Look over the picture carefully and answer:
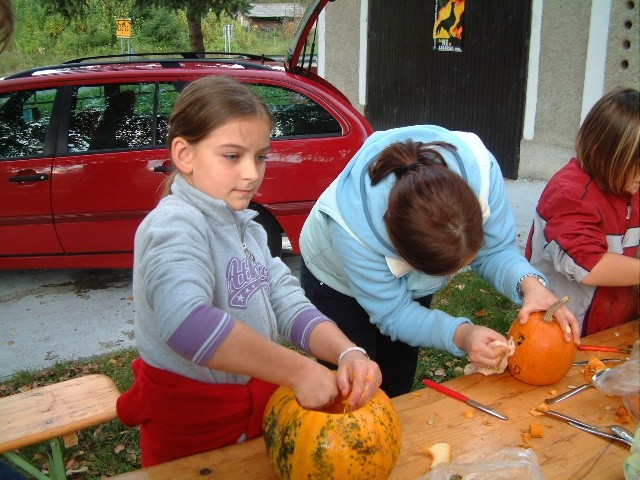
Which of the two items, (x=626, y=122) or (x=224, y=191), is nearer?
(x=224, y=191)

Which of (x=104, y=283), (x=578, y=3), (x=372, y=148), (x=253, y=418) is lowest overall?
(x=104, y=283)

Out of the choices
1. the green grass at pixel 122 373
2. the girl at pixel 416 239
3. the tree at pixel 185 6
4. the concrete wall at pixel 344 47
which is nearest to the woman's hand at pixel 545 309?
the girl at pixel 416 239

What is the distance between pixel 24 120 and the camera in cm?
478

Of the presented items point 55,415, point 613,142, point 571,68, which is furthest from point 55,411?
point 571,68

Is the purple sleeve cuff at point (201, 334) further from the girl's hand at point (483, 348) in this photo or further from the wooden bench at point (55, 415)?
the wooden bench at point (55, 415)

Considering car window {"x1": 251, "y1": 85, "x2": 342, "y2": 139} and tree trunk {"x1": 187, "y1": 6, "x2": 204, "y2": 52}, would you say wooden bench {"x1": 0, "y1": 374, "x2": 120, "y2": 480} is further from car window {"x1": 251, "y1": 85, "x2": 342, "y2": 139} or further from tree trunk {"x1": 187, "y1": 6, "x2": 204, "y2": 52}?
tree trunk {"x1": 187, "y1": 6, "x2": 204, "y2": 52}

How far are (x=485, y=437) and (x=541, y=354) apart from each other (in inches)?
13.5

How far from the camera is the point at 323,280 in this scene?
90.0 inches

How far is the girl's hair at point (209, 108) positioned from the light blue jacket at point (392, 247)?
415 millimetres

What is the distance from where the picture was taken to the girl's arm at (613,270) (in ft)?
7.06

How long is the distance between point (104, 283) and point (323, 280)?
11.8 ft

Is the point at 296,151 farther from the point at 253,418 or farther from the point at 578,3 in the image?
the point at 578,3

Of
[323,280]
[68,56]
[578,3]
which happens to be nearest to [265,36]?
[68,56]

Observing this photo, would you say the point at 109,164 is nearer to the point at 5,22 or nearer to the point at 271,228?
the point at 271,228
